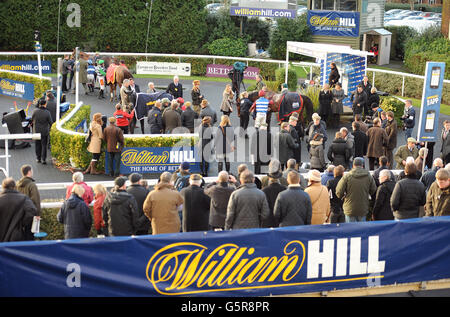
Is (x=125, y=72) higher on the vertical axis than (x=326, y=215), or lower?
higher

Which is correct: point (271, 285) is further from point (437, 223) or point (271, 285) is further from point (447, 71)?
point (447, 71)

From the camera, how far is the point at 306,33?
39531 mm

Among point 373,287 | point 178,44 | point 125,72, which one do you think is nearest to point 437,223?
point 373,287

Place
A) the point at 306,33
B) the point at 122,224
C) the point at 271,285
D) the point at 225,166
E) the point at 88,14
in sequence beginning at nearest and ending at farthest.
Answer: the point at 271,285, the point at 122,224, the point at 225,166, the point at 88,14, the point at 306,33

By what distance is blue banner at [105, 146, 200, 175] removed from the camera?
17.0 metres

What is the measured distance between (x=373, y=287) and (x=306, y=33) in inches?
1207

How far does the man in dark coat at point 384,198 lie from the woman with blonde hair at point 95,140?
24.2 ft

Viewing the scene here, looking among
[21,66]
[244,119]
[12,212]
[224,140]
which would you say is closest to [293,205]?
[12,212]

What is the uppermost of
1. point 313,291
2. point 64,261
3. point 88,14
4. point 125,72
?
point 88,14

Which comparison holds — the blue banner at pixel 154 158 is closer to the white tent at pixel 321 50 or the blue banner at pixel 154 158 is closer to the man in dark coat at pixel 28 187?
the man in dark coat at pixel 28 187

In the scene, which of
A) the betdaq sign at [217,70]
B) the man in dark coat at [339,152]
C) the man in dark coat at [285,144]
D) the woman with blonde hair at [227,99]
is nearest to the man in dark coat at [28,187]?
the man in dark coat at [285,144]

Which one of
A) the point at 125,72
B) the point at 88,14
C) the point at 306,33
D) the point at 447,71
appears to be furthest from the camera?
the point at 306,33

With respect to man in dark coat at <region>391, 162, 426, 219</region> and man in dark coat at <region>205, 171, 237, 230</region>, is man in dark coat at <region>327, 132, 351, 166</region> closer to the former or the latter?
man in dark coat at <region>391, 162, 426, 219</region>

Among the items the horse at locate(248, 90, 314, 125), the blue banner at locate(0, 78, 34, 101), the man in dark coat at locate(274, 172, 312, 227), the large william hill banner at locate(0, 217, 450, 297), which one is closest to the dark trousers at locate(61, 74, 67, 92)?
the blue banner at locate(0, 78, 34, 101)
